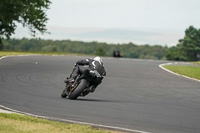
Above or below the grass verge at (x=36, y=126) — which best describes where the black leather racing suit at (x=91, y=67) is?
above

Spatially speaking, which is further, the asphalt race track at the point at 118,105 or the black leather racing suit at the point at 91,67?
the black leather racing suit at the point at 91,67

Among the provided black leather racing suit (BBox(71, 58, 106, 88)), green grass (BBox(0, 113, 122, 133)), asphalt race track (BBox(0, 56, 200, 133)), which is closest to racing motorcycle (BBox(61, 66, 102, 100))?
black leather racing suit (BBox(71, 58, 106, 88))

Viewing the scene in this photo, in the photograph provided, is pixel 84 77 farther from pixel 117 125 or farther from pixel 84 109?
pixel 117 125

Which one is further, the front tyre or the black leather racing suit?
the black leather racing suit

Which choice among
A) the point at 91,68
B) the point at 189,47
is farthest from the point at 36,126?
the point at 189,47

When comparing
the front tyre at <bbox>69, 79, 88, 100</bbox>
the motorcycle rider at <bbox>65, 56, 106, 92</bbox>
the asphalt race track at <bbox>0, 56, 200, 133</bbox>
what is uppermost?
the motorcycle rider at <bbox>65, 56, 106, 92</bbox>

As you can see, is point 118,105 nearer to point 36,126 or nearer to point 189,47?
point 36,126

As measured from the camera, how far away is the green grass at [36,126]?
969cm

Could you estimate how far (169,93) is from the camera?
18.7m

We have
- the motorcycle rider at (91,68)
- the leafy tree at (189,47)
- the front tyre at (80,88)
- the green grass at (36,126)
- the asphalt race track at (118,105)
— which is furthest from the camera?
the leafy tree at (189,47)

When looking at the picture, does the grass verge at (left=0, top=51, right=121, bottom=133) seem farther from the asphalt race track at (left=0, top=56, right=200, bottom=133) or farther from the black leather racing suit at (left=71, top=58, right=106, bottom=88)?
the black leather racing suit at (left=71, top=58, right=106, bottom=88)

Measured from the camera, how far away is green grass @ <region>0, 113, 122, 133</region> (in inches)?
381

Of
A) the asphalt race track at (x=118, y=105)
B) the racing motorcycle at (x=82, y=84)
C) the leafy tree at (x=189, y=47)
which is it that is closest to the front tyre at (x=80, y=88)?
the racing motorcycle at (x=82, y=84)

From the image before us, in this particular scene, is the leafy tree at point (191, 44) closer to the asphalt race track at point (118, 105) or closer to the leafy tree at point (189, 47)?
the leafy tree at point (189, 47)
